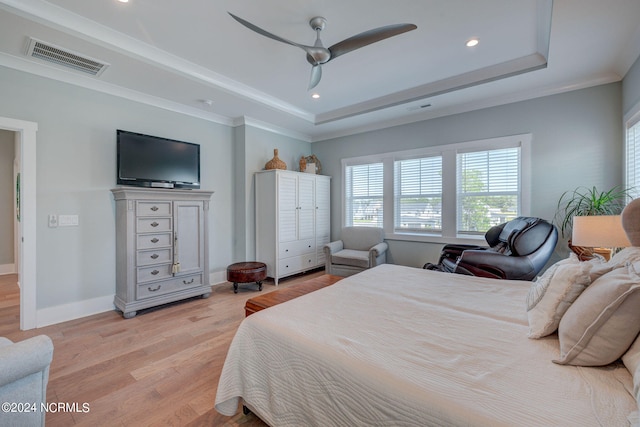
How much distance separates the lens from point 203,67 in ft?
10.1

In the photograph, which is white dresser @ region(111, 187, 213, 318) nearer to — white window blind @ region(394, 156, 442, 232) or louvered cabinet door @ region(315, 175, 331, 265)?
louvered cabinet door @ region(315, 175, 331, 265)

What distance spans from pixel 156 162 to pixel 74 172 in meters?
0.82

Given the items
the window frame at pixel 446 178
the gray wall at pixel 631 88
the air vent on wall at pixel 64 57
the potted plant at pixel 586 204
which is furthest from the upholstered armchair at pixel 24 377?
the gray wall at pixel 631 88

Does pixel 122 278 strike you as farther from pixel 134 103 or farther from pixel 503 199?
pixel 503 199

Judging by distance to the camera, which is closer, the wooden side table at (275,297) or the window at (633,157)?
the wooden side table at (275,297)

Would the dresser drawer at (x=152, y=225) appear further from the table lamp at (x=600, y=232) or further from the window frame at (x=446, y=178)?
the table lamp at (x=600, y=232)

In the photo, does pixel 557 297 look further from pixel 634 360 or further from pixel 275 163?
pixel 275 163

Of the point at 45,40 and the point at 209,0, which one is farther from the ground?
the point at 209,0

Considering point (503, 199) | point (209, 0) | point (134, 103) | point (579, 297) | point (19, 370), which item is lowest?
point (19, 370)

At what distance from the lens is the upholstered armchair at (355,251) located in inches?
162

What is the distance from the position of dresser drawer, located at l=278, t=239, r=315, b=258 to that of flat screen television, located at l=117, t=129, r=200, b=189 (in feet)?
5.29

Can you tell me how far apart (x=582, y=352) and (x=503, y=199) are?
3.25 meters

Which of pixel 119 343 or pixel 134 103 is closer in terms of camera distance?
pixel 119 343

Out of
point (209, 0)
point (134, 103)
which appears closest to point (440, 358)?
point (209, 0)
